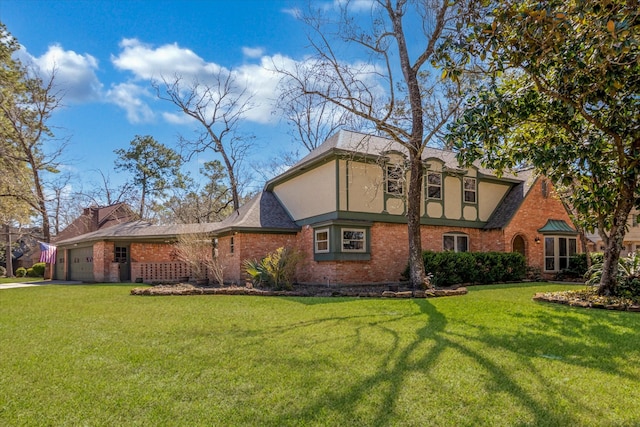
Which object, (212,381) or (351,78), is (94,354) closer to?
(212,381)

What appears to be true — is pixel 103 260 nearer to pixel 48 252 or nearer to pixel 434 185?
pixel 48 252

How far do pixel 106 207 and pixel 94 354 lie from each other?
29784 mm

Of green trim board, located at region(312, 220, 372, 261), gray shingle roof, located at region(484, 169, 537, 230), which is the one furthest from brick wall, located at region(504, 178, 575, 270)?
green trim board, located at region(312, 220, 372, 261)

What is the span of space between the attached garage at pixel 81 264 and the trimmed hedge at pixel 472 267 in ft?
54.6

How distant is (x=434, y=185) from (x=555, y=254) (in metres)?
7.06

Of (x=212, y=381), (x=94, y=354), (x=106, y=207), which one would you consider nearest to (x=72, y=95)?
(x=106, y=207)

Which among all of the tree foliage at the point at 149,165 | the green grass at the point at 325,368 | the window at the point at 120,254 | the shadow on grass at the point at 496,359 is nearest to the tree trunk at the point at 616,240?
the green grass at the point at 325,368

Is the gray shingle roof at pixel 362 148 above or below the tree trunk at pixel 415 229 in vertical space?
above

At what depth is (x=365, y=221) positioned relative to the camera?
15.4 metres

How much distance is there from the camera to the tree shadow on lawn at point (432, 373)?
3541mm

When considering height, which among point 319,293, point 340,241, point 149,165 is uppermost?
point 149,165

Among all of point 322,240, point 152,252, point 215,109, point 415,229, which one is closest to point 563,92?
point 415,229

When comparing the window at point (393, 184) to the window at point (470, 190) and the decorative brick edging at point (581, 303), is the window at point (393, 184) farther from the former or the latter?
the decorative brick edging at point (581, 303)

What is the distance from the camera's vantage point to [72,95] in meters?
27.0
